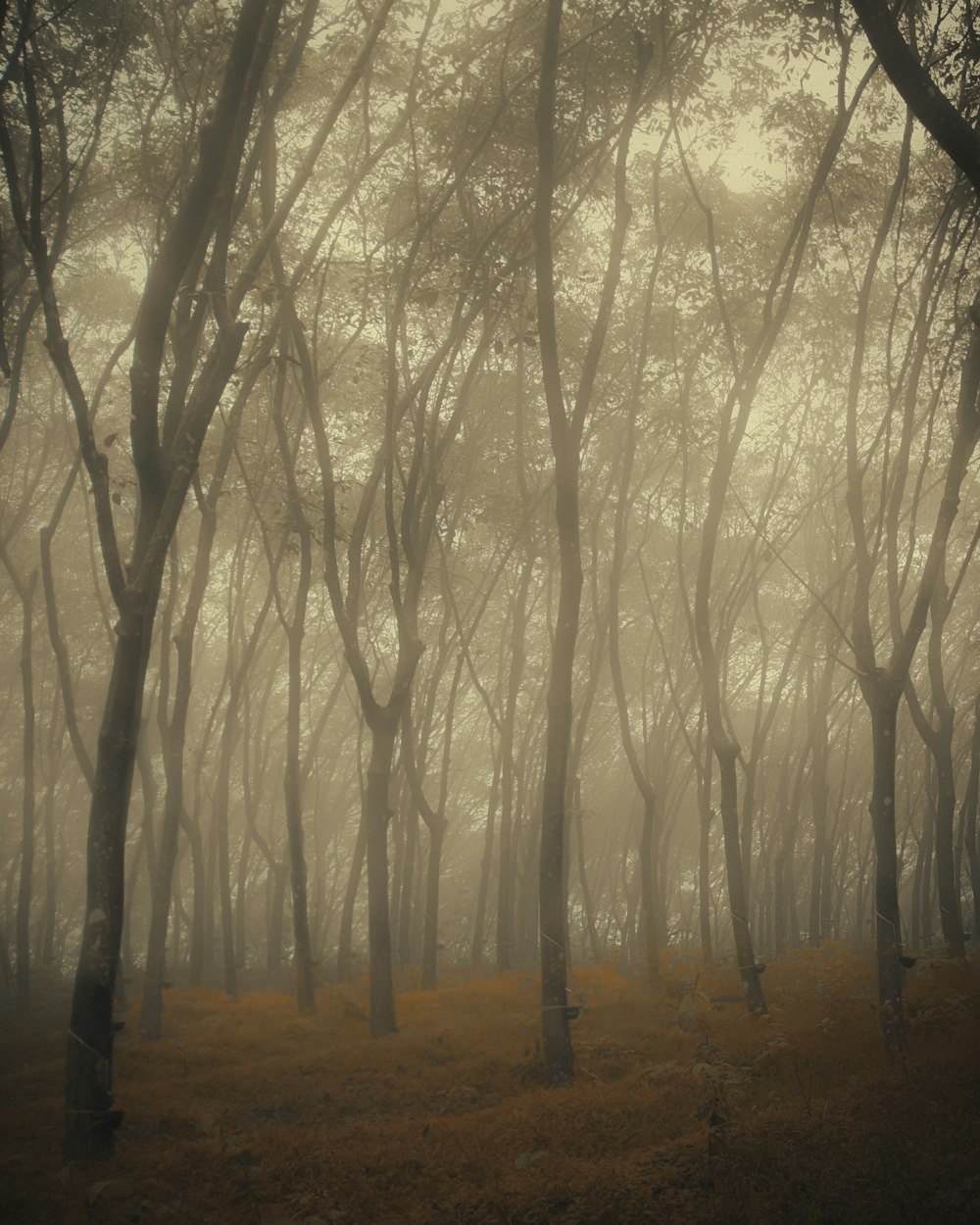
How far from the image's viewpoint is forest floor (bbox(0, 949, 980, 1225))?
4371mm

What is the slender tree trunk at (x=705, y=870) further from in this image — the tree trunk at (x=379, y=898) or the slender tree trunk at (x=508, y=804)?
the tree trunk at (x=379, y=898)

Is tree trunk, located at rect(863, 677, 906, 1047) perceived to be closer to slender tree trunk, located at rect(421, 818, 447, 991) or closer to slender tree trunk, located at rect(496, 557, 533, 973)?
slender tree trunk, located at rect(421, 818, 447, 991)

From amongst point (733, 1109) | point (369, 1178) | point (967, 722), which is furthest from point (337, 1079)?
point (967, 722)

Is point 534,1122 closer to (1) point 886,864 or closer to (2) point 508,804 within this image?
(1) point 886,864

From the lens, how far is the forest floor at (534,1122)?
172 inches

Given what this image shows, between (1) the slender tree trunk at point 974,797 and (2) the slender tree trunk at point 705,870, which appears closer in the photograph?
(2) the slender tree trunk at point 705,870

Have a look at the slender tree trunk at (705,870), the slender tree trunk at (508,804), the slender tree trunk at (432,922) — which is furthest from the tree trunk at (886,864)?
the slender tree trunk at (508,804)

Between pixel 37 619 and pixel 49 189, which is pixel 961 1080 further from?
pixel 37 619

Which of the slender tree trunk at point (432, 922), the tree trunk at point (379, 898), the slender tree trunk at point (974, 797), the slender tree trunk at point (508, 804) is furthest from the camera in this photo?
the slender tree trunk at point (974, 797)

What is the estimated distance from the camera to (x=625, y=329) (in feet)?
42.7

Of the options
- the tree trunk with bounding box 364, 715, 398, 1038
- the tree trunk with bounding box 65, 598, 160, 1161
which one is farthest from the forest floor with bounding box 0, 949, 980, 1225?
the tree trunk with bounding box 364, 715, 398, 1038

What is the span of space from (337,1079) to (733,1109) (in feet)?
12.5

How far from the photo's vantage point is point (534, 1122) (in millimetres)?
5613

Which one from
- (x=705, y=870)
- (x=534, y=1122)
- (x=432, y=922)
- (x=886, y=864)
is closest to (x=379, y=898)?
(x=534, y=1122)
